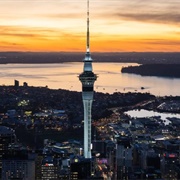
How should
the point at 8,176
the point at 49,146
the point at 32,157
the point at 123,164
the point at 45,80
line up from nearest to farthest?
the point at 8,176 < the point at 32,157 < the point at 123,164 < the point at 49,146 < the point at 45,80

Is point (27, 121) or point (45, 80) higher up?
point (45, 80)

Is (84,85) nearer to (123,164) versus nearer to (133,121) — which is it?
(123,164)

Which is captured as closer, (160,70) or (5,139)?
(5,139)

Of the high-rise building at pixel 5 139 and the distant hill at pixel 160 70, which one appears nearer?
the high-rise building at pixel 5 139

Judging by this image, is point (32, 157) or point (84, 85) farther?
point (84, 85)

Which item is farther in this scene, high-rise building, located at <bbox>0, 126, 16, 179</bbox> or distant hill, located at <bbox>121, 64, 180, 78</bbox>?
distant hill, located at <bbox>121, 64, 180, 78</bbox>

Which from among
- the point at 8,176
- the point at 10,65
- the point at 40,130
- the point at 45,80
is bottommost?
the point at 8,176

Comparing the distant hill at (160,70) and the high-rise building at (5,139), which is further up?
the distant hill at (160,70)

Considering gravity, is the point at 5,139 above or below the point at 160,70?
below

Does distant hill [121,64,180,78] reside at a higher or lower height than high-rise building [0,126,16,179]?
higher

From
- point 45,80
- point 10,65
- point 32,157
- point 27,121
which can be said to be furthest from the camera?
point 10,65

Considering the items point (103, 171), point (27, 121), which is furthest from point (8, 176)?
point (27, 121)
